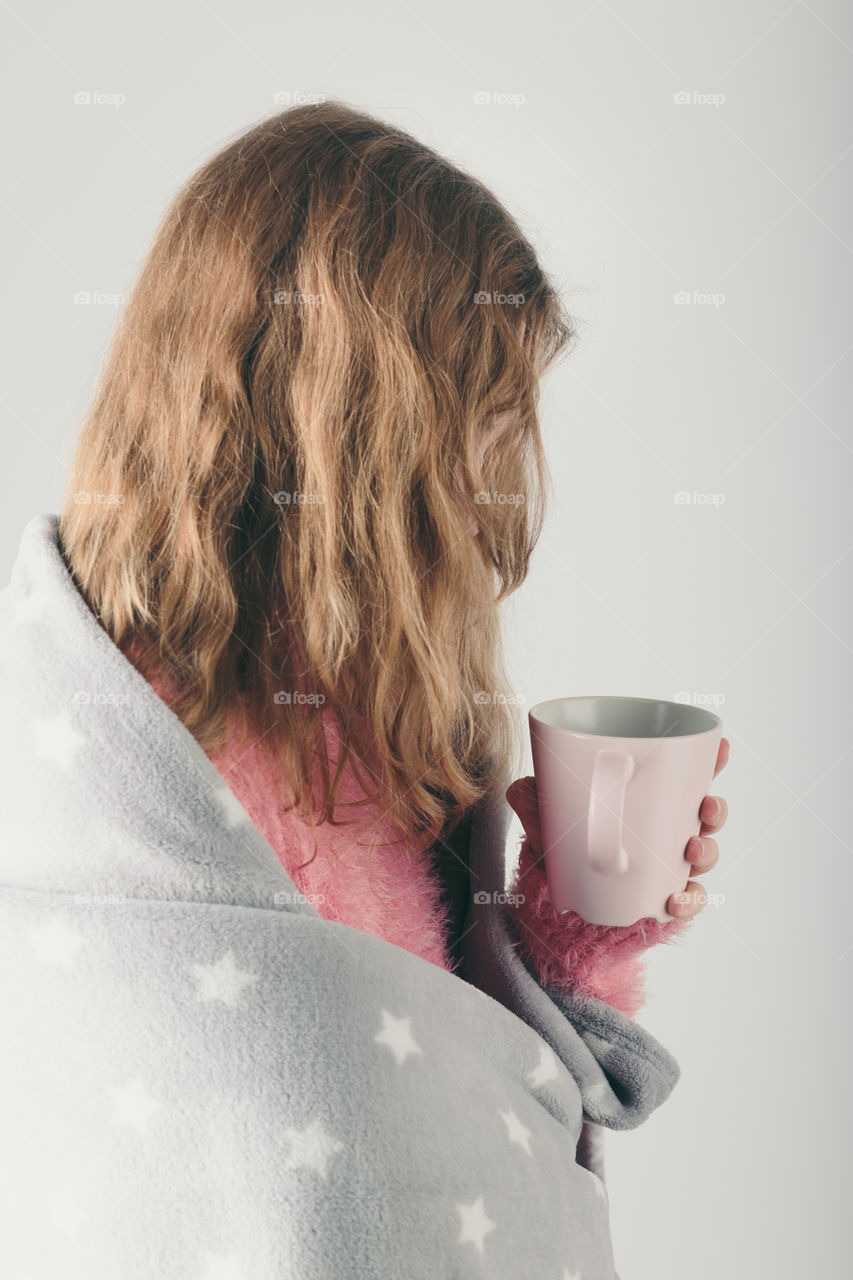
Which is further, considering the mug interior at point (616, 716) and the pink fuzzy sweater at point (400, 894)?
the mug interior at point (616, 716)

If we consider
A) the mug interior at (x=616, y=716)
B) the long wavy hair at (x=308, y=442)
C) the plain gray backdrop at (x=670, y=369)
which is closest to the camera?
the long wavy hair at (x=308, y=442)

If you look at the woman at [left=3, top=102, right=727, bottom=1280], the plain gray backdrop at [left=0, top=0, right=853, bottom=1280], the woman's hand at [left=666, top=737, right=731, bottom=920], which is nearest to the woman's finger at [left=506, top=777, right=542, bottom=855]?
the woman at [left=3, top=102, right=727, bottom=1280]

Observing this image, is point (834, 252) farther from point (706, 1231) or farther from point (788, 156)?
point (706, 1231)

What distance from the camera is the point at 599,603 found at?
121 centimetres

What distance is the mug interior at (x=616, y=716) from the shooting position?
67cm

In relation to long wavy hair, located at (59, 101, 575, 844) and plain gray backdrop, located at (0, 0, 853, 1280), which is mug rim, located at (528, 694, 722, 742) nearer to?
long wavy hair, located at (59, 101, 575, 844)

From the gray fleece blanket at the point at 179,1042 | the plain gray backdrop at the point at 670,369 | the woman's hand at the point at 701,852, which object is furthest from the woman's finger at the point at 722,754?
the plain gray backdrop at the point at 670,369

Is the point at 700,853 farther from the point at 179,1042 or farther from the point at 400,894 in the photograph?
the point at 179,1042

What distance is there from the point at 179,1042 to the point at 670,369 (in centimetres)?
98

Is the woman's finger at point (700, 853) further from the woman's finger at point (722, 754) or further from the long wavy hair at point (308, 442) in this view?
the long wavy hair at point (308, 442)

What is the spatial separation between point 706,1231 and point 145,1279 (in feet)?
3.63

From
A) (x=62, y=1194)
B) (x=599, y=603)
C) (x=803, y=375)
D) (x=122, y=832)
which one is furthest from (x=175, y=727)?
(x=803, y=375)

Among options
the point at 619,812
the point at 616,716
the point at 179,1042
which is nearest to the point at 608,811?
the point at 619,812

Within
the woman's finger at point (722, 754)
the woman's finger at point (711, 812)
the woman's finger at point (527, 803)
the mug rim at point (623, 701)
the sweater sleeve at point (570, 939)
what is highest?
the mug rim at point (623, 701)
